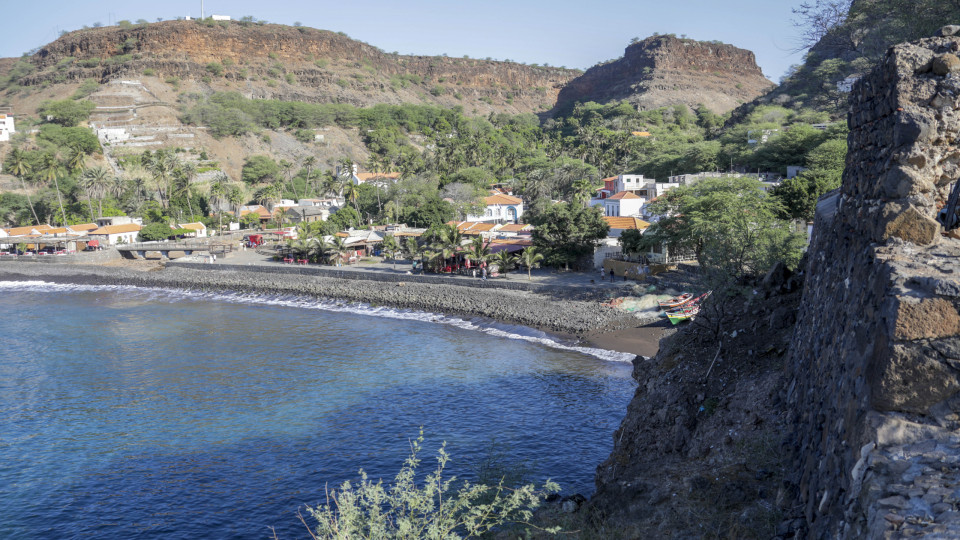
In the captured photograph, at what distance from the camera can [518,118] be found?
173 metres

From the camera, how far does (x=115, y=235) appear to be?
64.9 meters

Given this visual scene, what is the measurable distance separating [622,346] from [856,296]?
71.2ft

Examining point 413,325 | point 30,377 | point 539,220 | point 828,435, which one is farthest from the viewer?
point 539,220

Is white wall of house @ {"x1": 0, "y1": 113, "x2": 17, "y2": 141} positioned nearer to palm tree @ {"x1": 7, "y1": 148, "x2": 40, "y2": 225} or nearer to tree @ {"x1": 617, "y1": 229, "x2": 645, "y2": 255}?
palm tree @ {"x1": 7, "y1": 148, "x2": 40, "y2": 225}

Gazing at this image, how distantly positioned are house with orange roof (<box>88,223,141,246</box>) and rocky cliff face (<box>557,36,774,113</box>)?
116519mm

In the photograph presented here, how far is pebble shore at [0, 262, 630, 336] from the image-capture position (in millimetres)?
32750

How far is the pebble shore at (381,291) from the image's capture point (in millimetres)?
32750

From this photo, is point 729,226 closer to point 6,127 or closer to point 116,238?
point 116,238

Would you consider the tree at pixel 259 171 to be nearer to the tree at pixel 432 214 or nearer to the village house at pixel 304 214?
the village house at pixel 304 214

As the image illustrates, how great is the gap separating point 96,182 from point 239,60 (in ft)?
291

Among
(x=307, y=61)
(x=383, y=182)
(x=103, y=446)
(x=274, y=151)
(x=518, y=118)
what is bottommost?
(x=103, y=446)

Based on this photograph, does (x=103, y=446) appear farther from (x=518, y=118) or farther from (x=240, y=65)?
(x=518, y=118)

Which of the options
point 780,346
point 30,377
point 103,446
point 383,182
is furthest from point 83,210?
point 780,346

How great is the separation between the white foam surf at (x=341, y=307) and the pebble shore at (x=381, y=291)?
83cm
